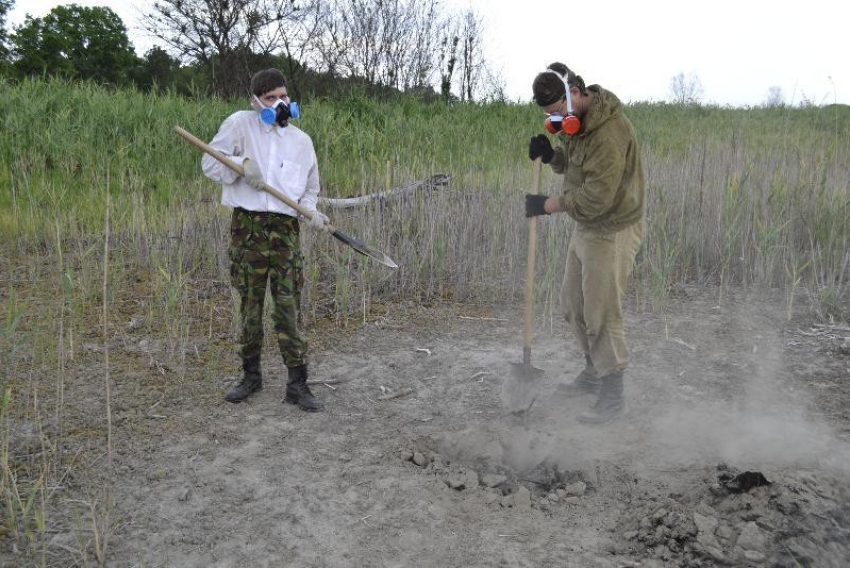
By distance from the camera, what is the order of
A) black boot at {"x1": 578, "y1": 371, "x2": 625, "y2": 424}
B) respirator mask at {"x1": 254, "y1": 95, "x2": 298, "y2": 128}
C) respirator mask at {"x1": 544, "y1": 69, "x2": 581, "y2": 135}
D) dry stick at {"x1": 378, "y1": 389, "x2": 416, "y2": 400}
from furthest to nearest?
dry stick at {"x1": 378, "y1": 389, "x2": 416, "y2": 400} → black boot at {"x1": 578, "y1": 371, "x2": 625, "y2": 424} → respirator mask at {"x1": 254, "y1": 95, "x2": 298, "y2": 128} → respirator mask at {"x1": 544, "y1": 69, "x2": 581, "y2": 135}

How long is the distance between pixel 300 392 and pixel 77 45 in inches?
900

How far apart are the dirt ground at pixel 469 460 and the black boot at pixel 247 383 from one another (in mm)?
72

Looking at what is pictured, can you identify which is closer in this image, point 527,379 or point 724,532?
point 724,532

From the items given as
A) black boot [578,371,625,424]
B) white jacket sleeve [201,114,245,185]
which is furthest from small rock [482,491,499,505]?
white jacket sleeve [201,114,245,185]

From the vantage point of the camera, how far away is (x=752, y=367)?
435cm

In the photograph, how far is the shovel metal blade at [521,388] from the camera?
12.0 ft

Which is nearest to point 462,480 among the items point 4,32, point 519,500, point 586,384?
point 519,500

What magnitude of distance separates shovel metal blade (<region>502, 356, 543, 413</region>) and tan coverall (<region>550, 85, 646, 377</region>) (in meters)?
0.33

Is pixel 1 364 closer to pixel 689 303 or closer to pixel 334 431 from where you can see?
pixel 334 431

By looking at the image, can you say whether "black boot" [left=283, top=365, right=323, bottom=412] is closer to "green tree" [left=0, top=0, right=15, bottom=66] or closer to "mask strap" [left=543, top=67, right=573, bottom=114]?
"mask strap" [left=543, top=67, right=573, bottom=114]

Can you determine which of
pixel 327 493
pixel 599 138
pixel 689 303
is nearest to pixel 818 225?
pixel 689 303

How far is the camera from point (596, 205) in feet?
10.9

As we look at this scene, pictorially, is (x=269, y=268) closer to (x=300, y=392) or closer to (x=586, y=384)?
(x=300, y=392)

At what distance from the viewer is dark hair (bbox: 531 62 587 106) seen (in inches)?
130
